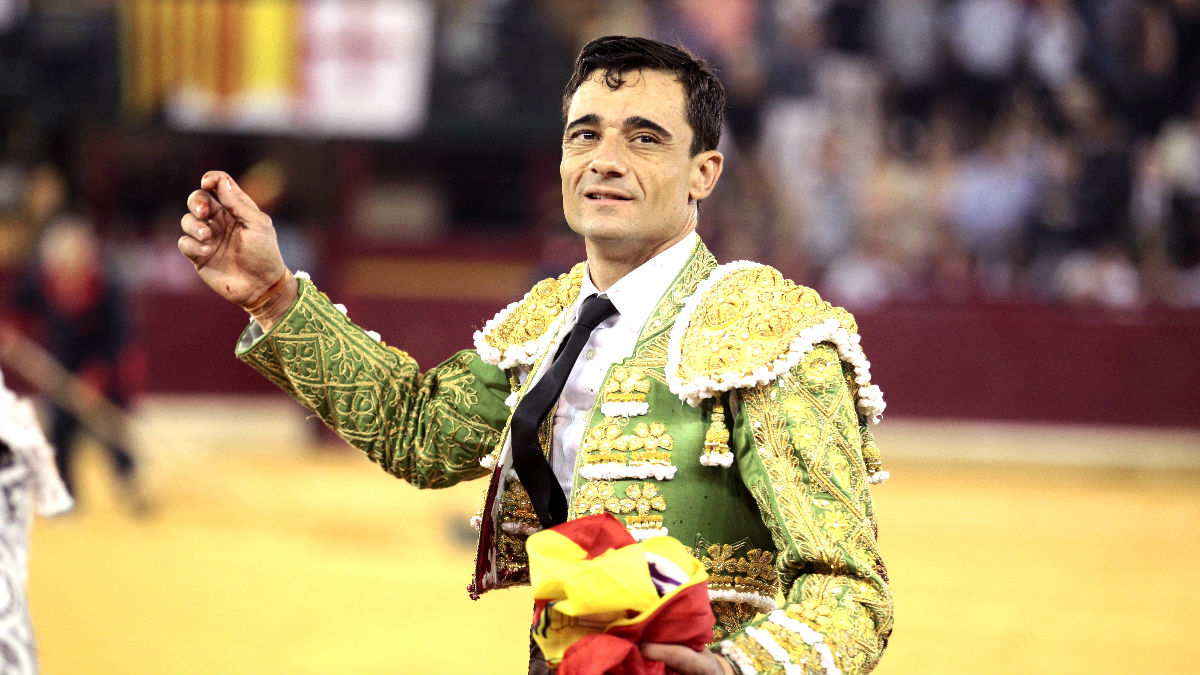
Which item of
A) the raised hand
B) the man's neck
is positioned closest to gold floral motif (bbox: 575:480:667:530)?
the man's neck

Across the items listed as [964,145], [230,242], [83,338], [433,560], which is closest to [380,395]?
[230,242]

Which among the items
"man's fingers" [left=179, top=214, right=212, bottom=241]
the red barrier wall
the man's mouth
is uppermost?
the red barrier wall

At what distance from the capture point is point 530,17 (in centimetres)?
1098

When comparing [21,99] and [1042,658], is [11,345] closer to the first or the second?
[21,99]

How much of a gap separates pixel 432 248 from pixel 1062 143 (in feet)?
15.8

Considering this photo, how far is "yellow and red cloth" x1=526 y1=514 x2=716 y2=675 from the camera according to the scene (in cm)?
157

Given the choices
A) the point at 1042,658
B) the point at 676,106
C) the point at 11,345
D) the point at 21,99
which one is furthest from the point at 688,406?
the point at 21,99

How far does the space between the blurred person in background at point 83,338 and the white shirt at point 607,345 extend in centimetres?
590

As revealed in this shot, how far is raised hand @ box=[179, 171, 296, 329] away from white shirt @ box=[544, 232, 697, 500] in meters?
0.46

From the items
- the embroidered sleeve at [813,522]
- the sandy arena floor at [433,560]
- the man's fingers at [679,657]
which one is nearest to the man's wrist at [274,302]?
the embroidered sleeve at [813,522]

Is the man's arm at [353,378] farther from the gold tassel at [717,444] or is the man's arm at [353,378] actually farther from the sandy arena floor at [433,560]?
the sandy arena floor at [433,560]

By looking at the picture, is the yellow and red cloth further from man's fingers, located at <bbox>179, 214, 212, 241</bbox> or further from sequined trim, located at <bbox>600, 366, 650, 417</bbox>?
man's fingers, located at <bbox>179, 214, 212, 241</bbox>

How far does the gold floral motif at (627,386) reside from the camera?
1.94 meters

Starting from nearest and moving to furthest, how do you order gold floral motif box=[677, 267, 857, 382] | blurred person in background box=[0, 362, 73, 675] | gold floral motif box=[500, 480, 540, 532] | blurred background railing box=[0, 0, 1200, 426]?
blurred person in background box=[0, 362, 73, 675], gold floral motif box=[677, 267, 857, 382], gold floral motif box=[500, 480, 540, 532], blurred background railing box=[0, 0, 1200, 426]
